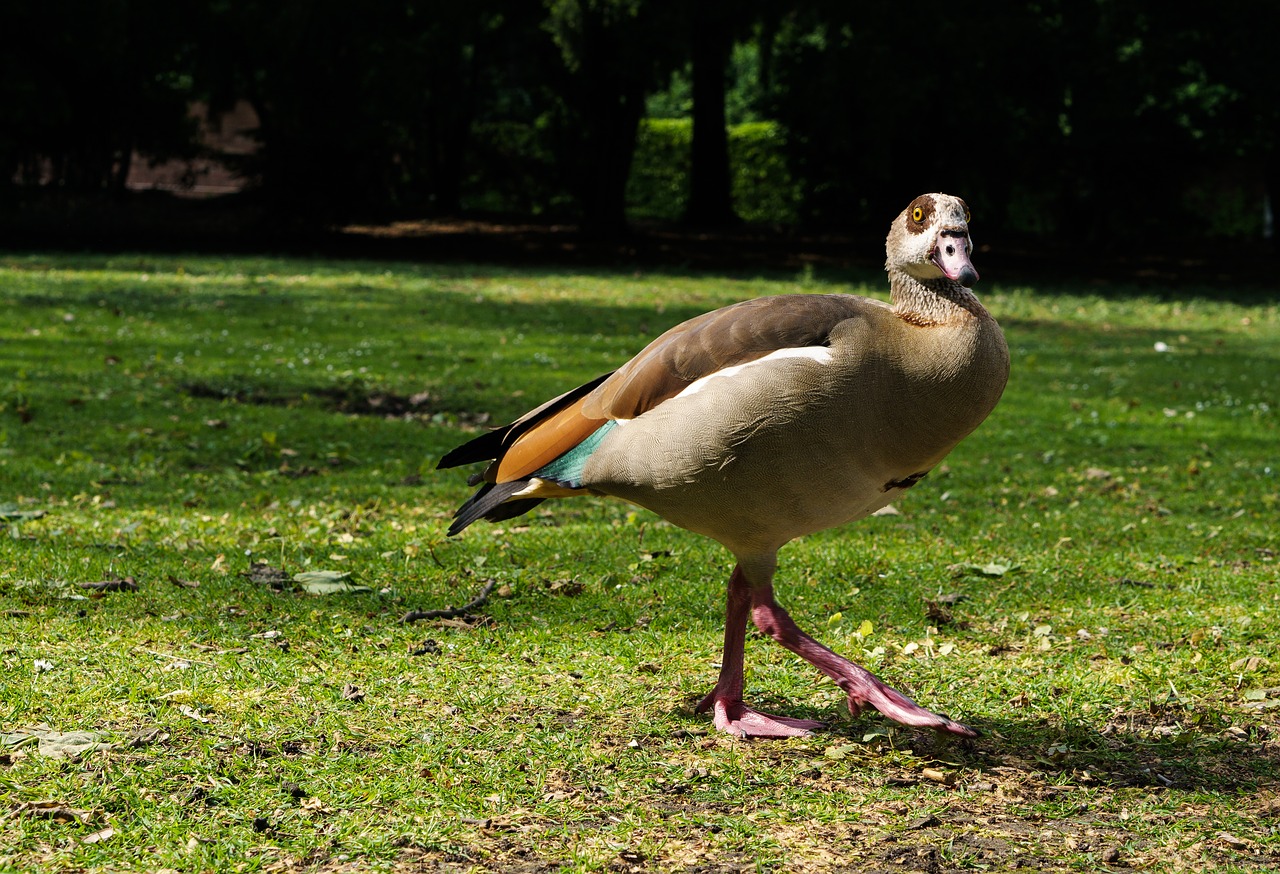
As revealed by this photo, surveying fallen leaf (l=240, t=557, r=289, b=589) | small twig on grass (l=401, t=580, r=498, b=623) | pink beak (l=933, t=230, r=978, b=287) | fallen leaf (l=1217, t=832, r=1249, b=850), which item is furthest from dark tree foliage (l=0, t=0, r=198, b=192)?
fallen leaf (l=1217, t=832, r=1249, b=850)

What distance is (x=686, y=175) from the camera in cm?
3897

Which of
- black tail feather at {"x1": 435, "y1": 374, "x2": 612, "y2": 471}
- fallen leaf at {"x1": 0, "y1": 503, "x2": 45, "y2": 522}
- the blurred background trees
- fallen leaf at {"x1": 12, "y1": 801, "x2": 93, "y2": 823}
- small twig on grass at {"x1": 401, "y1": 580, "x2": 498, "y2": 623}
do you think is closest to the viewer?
fallen leaf at {"x1": 12, "y1": 801, "x2": 93, "y2": 823}

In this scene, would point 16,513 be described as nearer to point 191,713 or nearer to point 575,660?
point 191,713

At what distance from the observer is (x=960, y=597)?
5824mm

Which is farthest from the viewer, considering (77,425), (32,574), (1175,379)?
(1175,379)

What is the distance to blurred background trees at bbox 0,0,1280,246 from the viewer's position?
25094 millimetres

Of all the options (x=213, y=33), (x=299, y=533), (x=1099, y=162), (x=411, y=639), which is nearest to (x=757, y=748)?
(x=411, y=639)

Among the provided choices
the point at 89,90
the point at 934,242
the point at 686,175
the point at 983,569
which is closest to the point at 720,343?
the point at 934,242

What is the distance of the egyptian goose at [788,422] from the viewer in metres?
3.98

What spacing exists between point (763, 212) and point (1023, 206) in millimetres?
7657

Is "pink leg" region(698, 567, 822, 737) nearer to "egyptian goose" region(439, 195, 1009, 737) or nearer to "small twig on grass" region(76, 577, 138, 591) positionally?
"egyptian goose" region(439, 195, 1009, 737)

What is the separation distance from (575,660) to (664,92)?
24.1 metres

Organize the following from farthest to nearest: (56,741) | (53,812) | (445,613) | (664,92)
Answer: (664,92)
(445,613)
(56,741)
(53,812)

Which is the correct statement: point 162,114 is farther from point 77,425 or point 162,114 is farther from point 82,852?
point 82,852
